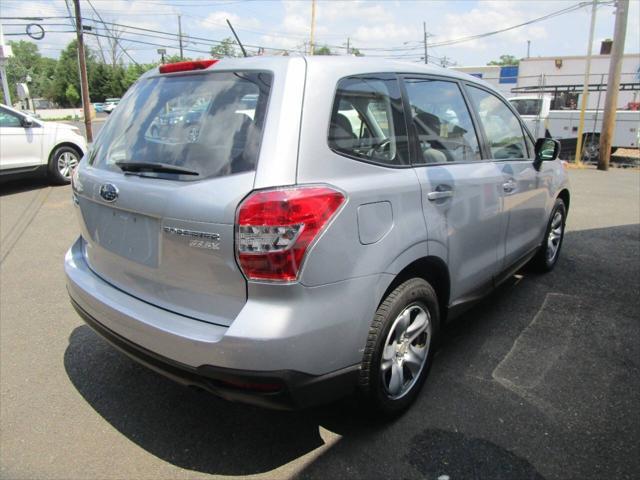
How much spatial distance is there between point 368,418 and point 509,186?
6.21 feet

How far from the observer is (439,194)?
267 cm

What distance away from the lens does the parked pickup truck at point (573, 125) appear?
14930 mm

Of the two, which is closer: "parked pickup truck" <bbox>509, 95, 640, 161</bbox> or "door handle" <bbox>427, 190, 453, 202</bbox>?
"door handle" <bbox>427, 190, 453, 202</bbox>

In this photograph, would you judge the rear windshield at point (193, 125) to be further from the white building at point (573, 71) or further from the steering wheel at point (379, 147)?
the white building at point (573, 71)

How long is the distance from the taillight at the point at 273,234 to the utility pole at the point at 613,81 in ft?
47.5

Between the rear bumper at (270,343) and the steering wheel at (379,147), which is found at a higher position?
the steering wheel at (379,147)

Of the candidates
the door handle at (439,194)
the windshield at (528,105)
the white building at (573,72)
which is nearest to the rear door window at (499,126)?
the door handle at (439,194)

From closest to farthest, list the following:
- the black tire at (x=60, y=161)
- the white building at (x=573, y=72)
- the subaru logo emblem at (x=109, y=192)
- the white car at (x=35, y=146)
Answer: the subaru logo emblem at (x=109, y=192) < the white car at (x=35, y=146) < the black tire at (x=60, y=161) < the white building at (x=573, y=72)

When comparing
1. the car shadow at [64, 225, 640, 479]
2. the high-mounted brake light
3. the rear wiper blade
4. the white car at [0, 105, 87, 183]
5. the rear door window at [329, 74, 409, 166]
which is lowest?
the car shadow at [64, 225, 640, 479]

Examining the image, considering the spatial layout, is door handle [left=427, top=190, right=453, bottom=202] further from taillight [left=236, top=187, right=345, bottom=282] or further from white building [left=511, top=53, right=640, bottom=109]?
white building [left=511, top=53, right=640, bottom=109]

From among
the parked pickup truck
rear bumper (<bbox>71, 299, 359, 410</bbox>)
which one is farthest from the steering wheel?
the parked pickup truck

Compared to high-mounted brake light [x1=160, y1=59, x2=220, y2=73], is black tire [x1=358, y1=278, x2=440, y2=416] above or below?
below

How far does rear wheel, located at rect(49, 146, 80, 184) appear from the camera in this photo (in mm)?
9117

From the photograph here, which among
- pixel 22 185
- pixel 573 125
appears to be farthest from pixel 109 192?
pixel 573 125
